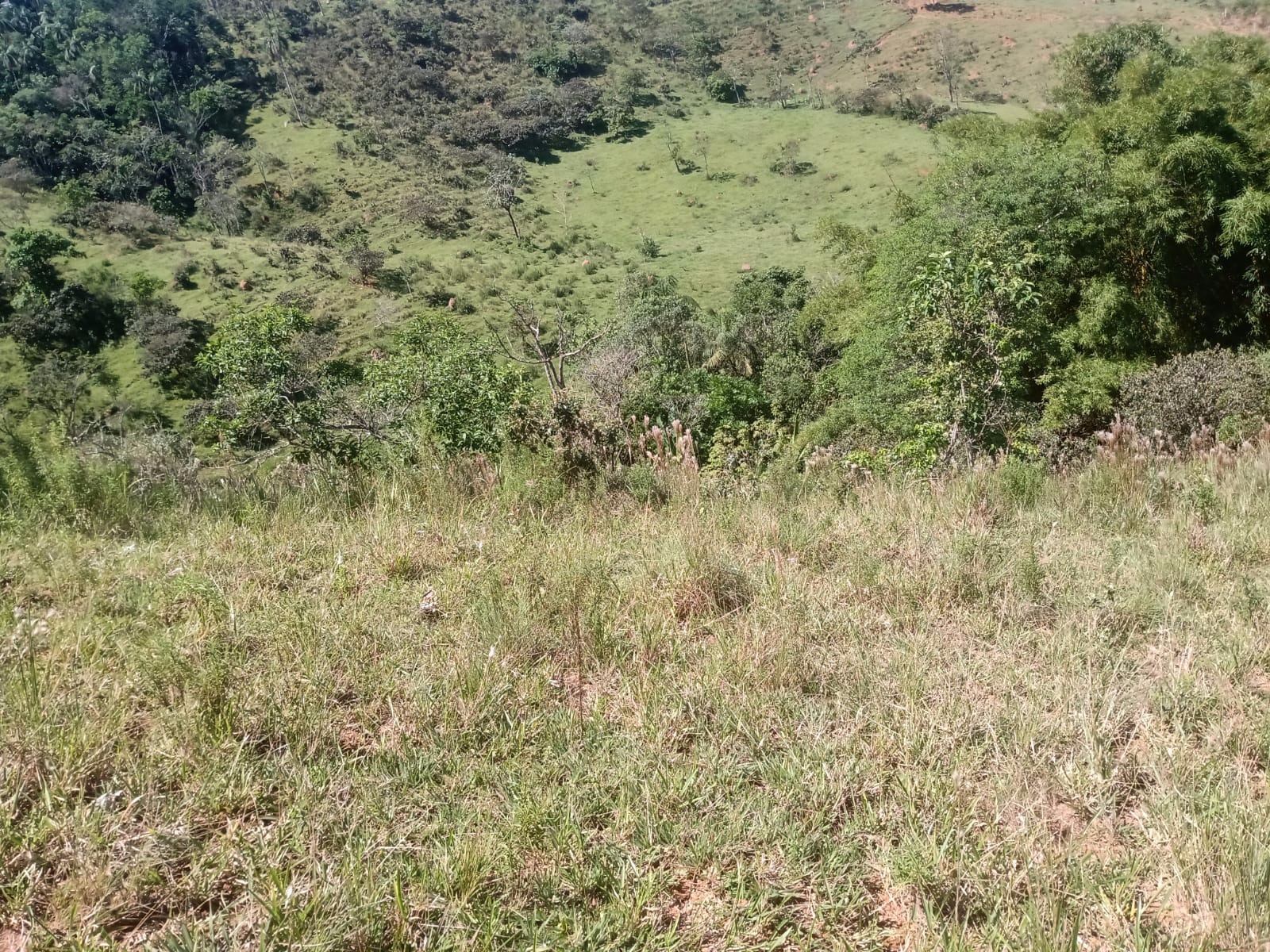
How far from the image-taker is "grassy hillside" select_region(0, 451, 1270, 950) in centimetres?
136

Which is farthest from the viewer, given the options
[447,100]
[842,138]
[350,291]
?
[447,100]

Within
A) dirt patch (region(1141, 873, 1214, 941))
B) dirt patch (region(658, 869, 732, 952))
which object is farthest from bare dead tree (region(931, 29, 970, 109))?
dirt patch (region(658, 869, 732, 952))

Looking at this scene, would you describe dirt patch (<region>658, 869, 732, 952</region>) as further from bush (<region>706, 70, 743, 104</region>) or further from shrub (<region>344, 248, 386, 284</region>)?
bush (<region>706, 70, 743, 104</region>)

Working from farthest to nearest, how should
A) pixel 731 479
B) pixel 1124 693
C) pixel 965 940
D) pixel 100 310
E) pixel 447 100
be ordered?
pixel 447 100, pixel 100 310, pixel 731 479, pixel 1124 693, pixel 965 940

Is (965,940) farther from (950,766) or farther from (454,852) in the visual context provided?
(454,852)

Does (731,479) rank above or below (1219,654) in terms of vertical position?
below

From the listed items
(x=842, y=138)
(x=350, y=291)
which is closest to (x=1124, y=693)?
(x=350, y=291)

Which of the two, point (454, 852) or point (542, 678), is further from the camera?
point (542, 678)

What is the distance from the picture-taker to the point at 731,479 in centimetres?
475

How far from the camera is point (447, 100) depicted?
101 meters

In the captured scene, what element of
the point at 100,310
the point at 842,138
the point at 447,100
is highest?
the point at 447,100

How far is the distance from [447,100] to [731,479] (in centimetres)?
11394

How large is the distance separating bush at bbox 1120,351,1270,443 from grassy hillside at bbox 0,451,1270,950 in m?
8.37

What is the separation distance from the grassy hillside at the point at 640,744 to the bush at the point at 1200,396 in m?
8.37
